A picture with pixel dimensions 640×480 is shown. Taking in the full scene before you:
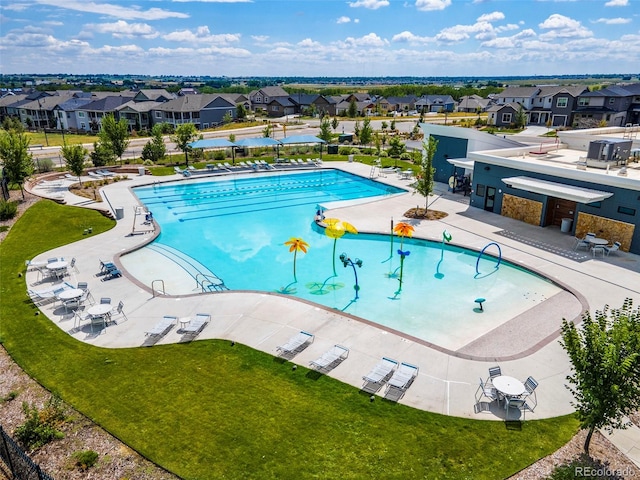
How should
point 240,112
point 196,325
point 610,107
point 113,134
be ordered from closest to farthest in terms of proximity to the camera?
1. point 196,325
2. point 113,134
3. point 610,107
4. point 240,112

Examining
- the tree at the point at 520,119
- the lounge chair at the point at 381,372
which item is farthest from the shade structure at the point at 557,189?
the tree at the point at 520,119

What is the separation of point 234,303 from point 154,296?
11.3 ft

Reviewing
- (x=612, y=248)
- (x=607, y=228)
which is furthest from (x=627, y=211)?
(x=612, y=248)

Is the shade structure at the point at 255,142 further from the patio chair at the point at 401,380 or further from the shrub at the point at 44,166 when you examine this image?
the patio chair at the point at 401,380

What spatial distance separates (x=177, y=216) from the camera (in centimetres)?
3155

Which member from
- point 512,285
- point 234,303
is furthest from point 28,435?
point 512,285

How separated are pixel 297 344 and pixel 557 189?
1802 cm

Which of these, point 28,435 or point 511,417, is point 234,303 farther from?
point 511,417

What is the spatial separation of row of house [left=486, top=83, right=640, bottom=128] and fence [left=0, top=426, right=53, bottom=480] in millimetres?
79872

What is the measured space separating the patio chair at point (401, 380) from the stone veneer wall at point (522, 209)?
17.9m

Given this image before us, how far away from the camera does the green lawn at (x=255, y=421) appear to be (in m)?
10.2

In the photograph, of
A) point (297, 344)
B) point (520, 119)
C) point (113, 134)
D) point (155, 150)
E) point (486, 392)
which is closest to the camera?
point (486, 392)

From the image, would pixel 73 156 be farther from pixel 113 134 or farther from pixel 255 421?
pixel 255 421

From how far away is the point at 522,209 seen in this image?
1089 inches
